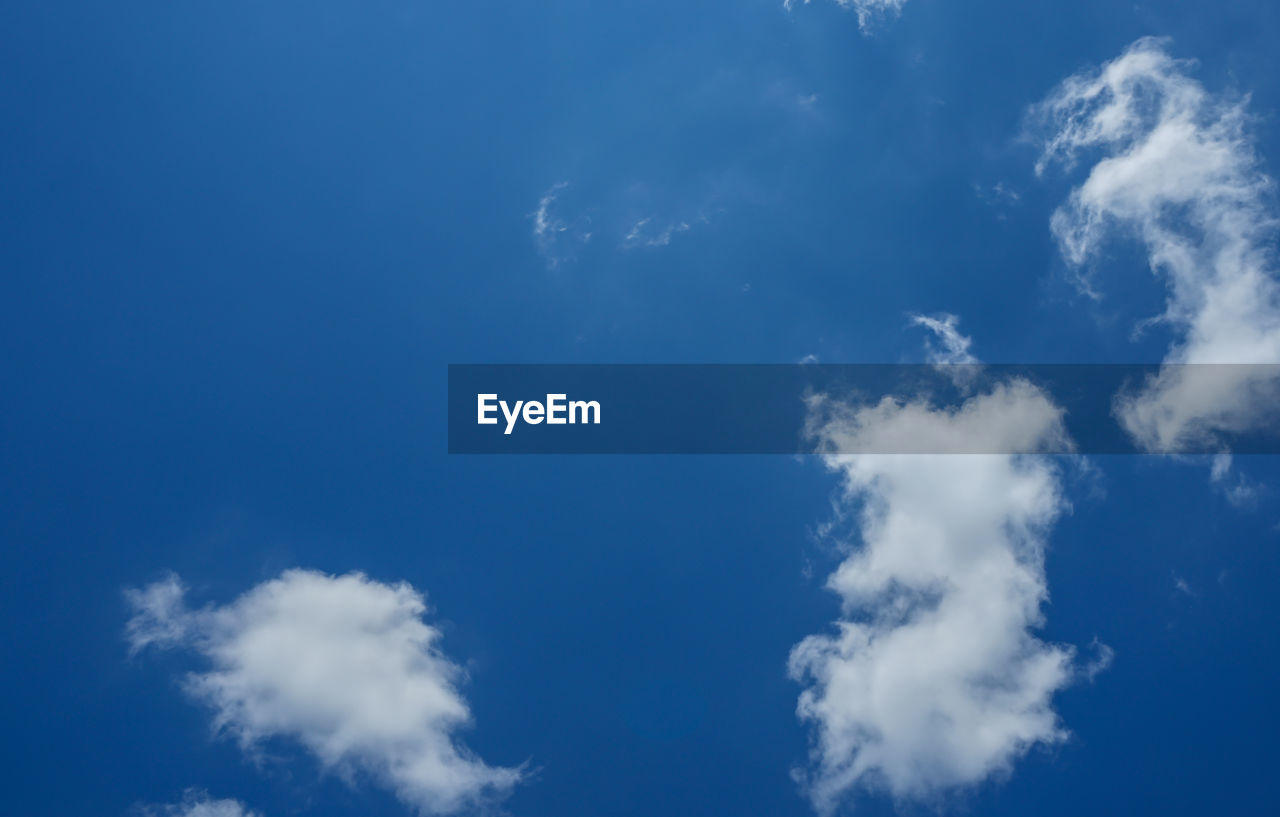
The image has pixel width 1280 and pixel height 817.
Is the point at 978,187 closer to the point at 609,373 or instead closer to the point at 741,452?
the point at 741,452

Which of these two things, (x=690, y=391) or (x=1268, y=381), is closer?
(x=1268, y=381)

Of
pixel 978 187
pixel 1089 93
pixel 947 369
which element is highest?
pixel 1089 93

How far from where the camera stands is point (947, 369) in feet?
290

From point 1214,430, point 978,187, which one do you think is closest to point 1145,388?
point 1214,430

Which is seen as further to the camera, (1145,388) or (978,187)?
(978,187)

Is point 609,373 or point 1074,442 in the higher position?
point 609,373

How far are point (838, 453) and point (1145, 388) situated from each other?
3533cm

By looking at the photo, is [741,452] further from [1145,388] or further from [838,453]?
[1145,388]

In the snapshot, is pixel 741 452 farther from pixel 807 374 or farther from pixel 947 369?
pixel 947 369

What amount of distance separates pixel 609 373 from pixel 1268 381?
74.6 meters

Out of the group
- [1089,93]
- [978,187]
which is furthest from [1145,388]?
[1089,93]

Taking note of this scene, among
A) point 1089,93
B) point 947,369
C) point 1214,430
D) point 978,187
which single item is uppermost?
point 1089,93

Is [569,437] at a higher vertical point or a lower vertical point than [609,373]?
lower

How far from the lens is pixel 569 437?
290 ft
